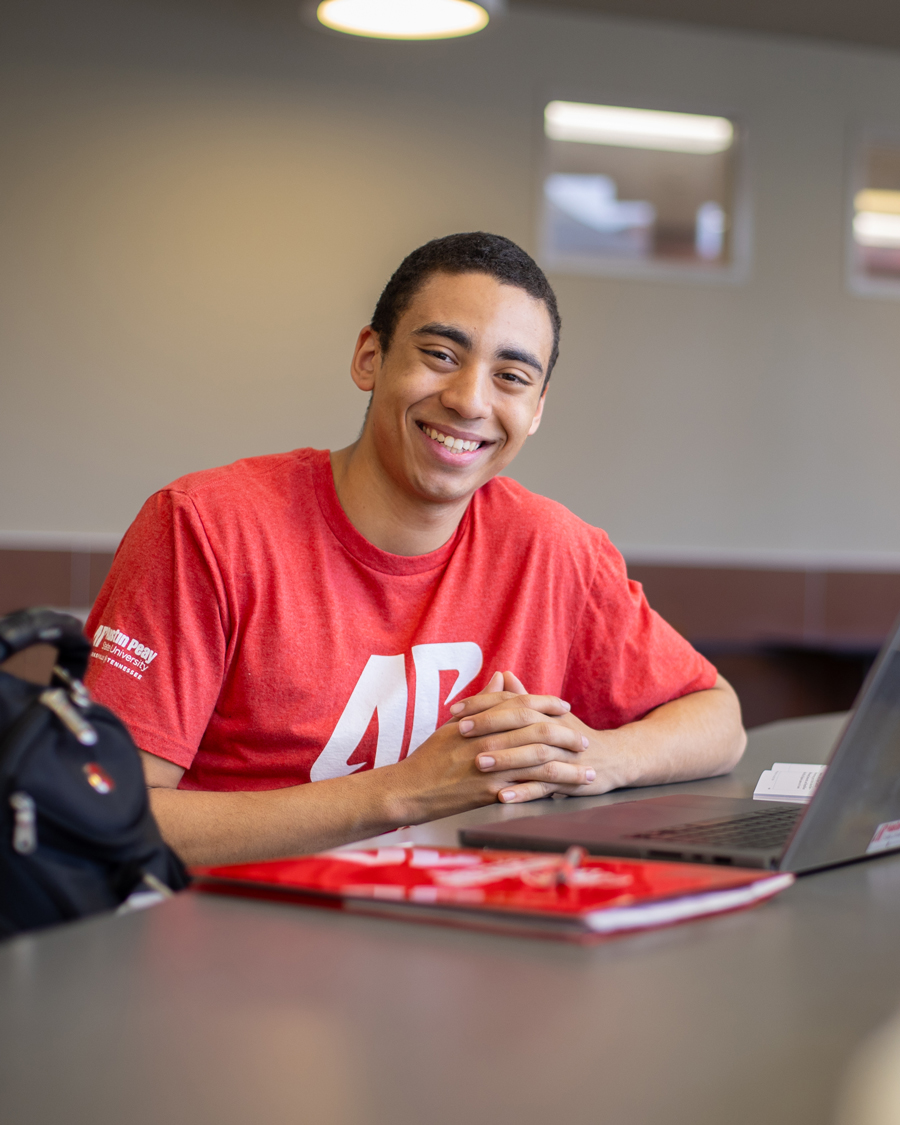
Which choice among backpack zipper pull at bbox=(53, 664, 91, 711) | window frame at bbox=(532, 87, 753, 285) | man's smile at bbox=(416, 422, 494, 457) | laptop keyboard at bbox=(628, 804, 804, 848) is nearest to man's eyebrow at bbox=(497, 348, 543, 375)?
man's smile at bbox=(416, 422, 494, 457)

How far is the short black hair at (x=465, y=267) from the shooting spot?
1652 mm

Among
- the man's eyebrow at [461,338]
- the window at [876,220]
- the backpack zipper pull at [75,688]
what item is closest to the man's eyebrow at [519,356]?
the man's eyebrow at [461,338]

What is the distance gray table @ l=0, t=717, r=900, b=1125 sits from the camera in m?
0.50

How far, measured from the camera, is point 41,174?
4.41 m

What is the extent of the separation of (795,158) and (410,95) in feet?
5.39

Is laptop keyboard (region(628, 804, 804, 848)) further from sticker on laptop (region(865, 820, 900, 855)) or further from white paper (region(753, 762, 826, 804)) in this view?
white paper (region(753, 762, 826, 804))

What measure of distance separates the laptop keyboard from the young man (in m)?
0.28

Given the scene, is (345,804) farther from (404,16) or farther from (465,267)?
(404,16)

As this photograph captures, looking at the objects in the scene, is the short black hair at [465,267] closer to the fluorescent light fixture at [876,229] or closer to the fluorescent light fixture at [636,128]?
Answer: the fluorescent light fixture at [636,128]

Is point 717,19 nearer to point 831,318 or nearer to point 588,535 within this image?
point 831,318

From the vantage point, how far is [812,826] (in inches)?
34.0

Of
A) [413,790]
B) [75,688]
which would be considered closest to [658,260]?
[413,790]

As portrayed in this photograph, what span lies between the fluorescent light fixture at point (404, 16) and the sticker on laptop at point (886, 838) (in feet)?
8.40

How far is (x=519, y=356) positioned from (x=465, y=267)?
0.45 ft
